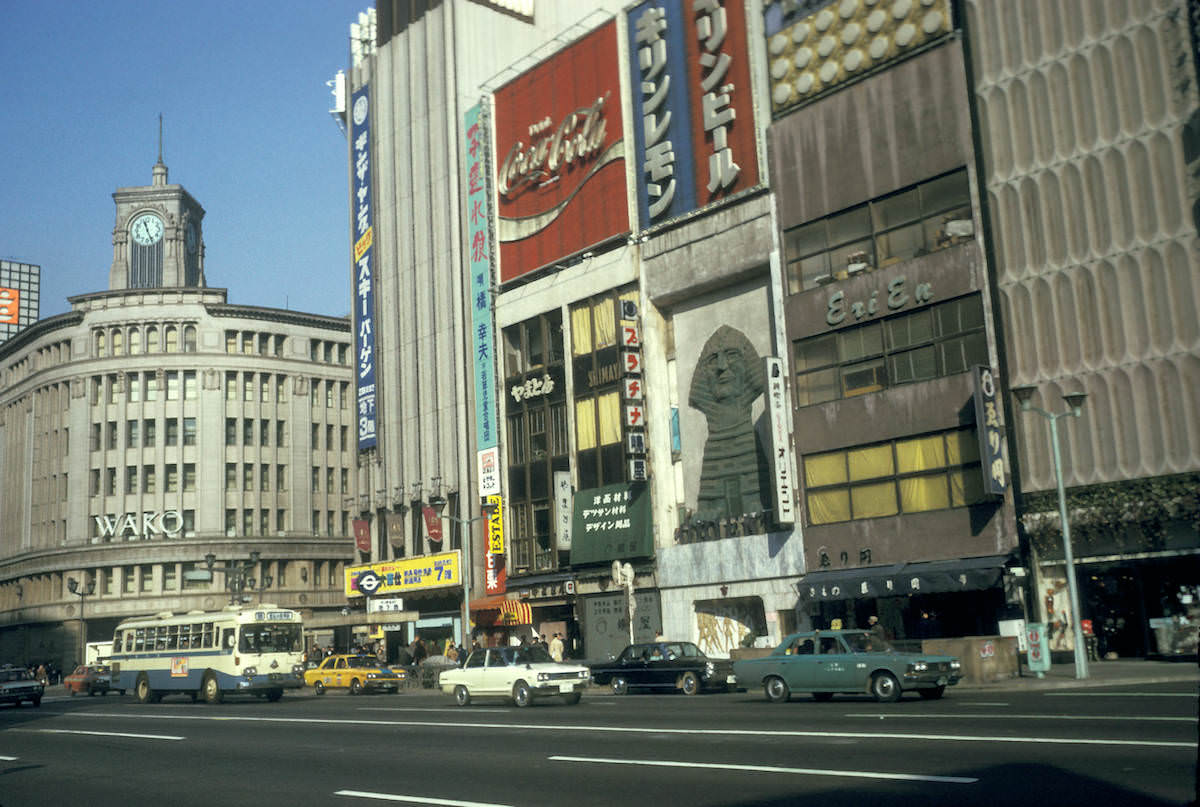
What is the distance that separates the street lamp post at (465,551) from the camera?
169 ft

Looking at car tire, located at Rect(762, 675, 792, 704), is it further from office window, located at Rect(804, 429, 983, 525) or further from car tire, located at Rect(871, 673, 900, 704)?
office window, located at Rect(804, 429, 983, 525)

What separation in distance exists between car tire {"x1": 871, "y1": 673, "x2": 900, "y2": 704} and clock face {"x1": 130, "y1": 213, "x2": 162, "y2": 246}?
158 meters

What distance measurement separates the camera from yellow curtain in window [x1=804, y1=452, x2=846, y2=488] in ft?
131

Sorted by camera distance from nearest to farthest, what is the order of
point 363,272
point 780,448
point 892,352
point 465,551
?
point 892,352 → point 780,448 → point 465,551 → point 363,272

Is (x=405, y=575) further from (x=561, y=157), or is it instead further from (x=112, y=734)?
(x=112, y=734)

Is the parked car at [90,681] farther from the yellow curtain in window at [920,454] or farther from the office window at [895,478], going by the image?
the yellow curtain in window at [920,454]

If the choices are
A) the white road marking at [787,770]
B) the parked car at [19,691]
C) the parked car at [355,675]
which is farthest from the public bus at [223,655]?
the white road marking at [787,770]

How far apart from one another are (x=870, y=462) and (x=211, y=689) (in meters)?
23.4

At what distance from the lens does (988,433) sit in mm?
34375

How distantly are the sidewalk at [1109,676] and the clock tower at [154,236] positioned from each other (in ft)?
490

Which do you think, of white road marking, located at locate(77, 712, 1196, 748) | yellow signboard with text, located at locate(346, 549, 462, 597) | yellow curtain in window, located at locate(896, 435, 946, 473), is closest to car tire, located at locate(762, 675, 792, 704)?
white road marking, located at locate(77, 712, 1196, 748)

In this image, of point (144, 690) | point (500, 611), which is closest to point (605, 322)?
Answer: point (500, 611)

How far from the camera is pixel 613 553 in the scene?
48156 millimetres

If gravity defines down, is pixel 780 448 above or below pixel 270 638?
above
